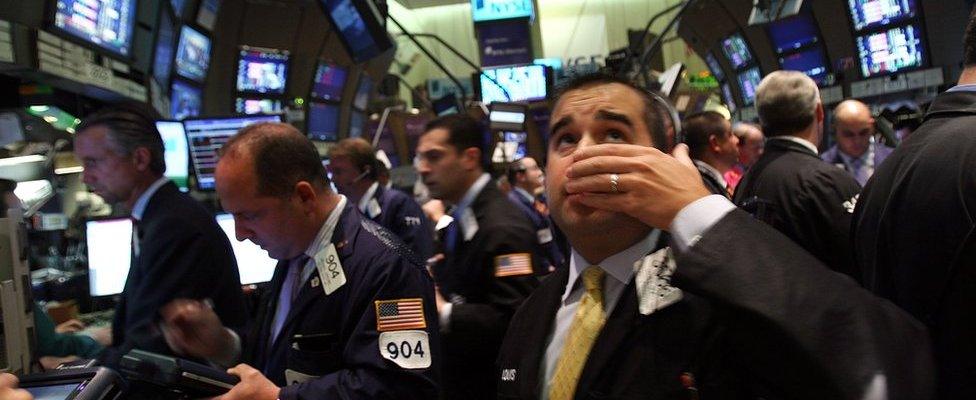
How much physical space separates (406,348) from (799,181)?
1843mm

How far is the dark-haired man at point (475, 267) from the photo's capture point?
9.78 feet

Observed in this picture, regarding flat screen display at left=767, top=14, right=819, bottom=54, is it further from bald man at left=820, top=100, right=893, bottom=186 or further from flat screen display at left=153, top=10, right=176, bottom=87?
flat screen display at left=153, top=10, right=176, bottom=87

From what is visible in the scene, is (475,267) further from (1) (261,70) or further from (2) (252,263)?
(1) (261,70)

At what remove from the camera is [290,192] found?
2.16 meters

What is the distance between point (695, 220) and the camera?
36.5 inches

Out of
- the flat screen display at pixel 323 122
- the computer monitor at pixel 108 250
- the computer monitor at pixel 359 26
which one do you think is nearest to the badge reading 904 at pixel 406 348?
the computer monitor at pixel 108 250

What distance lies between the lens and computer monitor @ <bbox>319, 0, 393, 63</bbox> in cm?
650

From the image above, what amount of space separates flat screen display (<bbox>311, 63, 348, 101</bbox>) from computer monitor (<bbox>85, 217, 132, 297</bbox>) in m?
8.72

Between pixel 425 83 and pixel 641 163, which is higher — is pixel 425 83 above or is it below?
above

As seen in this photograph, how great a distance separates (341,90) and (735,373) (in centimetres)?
1338

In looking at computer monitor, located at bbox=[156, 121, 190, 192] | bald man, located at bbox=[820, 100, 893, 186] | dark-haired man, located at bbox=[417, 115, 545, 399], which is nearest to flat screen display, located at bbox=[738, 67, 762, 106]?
bald man, located at bbox=[820, 100, 893, 186]

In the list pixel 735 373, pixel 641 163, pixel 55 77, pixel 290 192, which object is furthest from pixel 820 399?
pixel 55 77

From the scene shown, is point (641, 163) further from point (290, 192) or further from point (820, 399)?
point (290, 192)

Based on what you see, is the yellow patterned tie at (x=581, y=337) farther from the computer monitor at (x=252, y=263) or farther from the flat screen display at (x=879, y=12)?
the flat screen display at (x=879, y=12)
